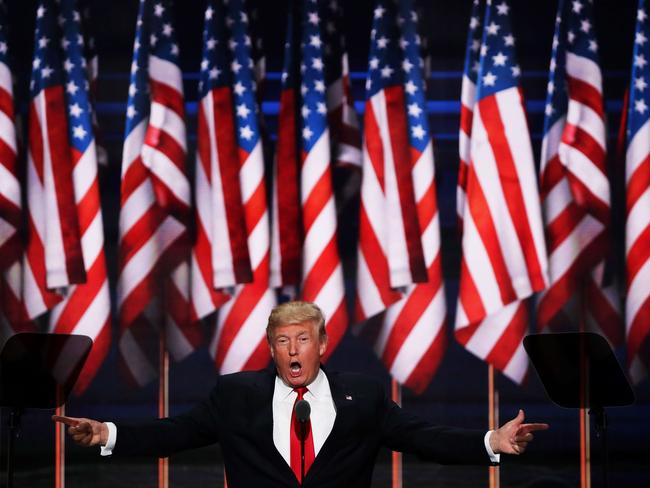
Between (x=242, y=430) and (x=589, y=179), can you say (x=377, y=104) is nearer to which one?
(x=589, y=179)

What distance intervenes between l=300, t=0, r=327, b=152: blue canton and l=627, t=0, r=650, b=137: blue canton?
169 centimetres

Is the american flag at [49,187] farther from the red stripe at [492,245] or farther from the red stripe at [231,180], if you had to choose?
the red stripe at [492,245]

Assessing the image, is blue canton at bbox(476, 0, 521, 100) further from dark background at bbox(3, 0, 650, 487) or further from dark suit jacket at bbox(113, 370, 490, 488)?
dark suit jacket at bbox(113, 370, 490, 488)

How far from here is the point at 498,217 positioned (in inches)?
200

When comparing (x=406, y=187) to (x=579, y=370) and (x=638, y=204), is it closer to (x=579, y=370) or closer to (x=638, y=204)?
(x=638, y=204)

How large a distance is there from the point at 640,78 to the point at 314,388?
3033mm

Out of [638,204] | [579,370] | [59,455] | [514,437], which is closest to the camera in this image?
[514,437]

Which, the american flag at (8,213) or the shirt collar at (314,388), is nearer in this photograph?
the shirt collar at (314,388)

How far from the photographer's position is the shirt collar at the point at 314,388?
3.08 metres

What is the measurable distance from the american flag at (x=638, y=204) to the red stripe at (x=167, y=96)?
2.49 m

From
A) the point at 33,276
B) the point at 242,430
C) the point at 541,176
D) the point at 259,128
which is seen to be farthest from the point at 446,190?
the point at 242,430

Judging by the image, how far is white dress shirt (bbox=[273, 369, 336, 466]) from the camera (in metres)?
3.02

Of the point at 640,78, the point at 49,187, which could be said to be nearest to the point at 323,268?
the point at 49,187

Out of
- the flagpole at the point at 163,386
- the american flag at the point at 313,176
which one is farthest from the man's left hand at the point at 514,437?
the flagpole at the point at 163,386
